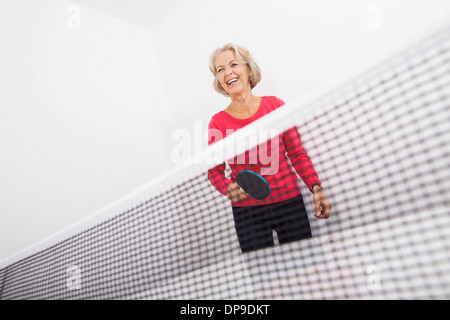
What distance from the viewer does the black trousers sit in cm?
119

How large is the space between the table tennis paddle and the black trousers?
105 mm

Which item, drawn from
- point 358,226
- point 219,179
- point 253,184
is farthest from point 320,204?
point 219,179

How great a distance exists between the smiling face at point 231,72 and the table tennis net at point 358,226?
44 centimetres

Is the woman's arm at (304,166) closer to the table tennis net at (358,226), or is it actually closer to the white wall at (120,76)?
the table tennis net at (358,226)

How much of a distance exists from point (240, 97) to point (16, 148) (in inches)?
62.9

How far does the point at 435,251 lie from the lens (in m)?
0.81

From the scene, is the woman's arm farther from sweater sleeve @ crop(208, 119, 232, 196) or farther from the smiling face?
the smiling face

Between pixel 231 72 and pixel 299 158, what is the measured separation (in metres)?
0.64

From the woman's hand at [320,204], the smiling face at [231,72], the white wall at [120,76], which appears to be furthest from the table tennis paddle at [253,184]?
the white wall at [120,76]

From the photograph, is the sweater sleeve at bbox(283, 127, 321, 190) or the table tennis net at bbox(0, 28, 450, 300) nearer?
the table tennis net at bbox(0, 28, 450, 300)

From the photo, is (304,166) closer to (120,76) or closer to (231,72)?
(231,72)

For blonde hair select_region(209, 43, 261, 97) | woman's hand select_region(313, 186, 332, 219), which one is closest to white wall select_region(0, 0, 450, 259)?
blonde hair select_region(209, 43, 261, 97)

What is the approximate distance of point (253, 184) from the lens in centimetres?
109

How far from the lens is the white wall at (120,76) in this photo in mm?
1827
